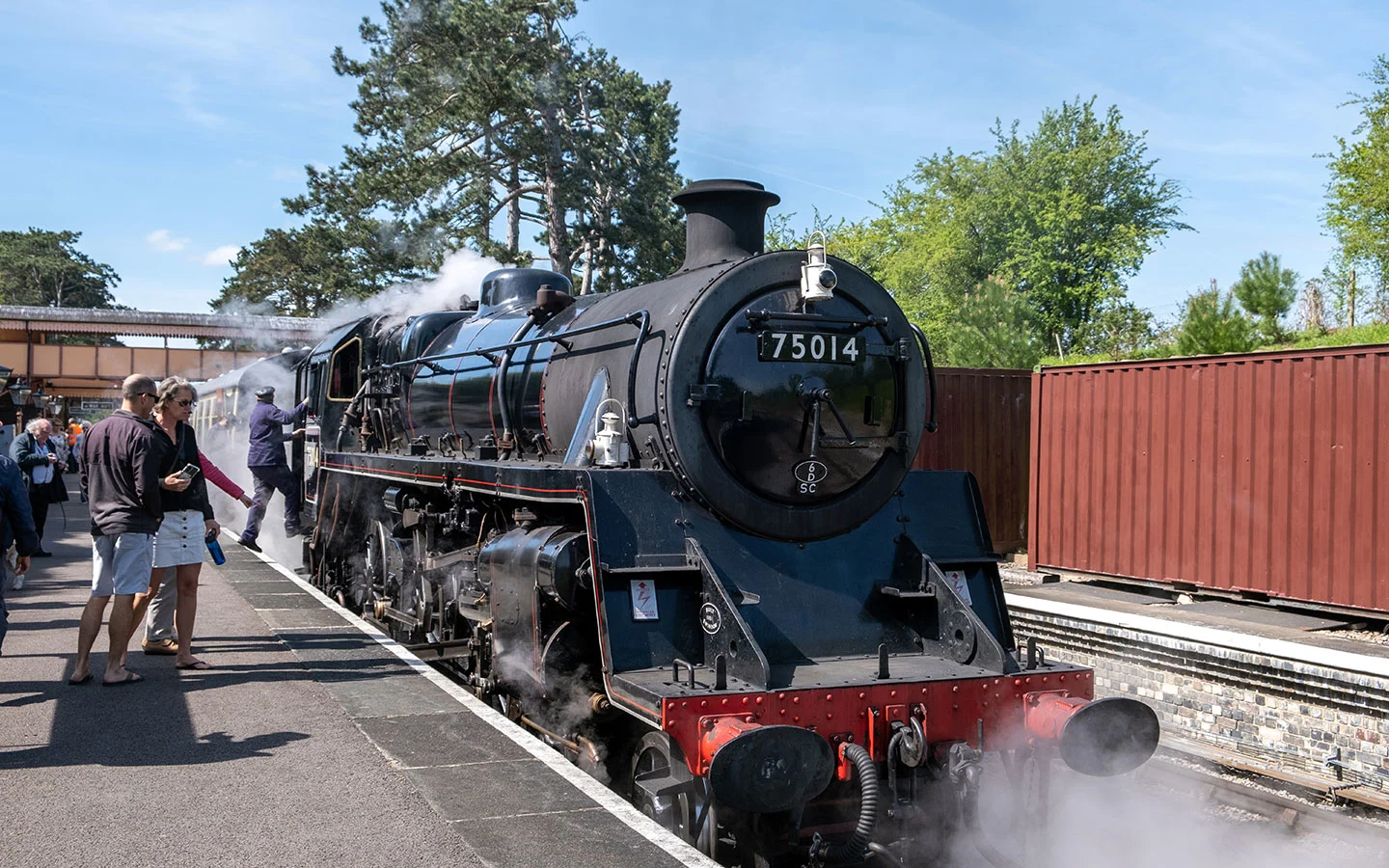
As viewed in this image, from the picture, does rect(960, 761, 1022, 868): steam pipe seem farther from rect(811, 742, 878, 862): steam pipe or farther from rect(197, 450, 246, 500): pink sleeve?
rect(197, 450, 246, 500): pink sleeve

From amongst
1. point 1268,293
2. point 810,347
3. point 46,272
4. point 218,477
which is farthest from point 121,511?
point 46,272

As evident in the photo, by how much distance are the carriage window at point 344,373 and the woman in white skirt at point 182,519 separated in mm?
3729

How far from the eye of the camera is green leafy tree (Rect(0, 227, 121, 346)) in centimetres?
Answer: 6600

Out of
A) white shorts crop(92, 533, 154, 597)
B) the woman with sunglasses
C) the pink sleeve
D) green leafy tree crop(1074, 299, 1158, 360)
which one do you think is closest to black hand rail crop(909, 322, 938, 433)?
the woman with sunglasses

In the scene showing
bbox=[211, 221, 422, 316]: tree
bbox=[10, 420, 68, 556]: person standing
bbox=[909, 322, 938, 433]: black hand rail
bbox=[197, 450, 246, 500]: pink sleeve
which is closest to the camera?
bbox=[909, 322, 938, 433]: black hand rail

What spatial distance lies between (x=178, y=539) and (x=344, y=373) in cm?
419

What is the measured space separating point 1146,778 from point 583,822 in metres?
→ 4.44

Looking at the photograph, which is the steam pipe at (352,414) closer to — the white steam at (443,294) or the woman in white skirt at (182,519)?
the white steam at (443,294)

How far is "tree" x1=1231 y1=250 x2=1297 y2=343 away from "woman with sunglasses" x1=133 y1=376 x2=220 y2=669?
914 inches

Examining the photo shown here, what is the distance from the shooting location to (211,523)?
6.85m

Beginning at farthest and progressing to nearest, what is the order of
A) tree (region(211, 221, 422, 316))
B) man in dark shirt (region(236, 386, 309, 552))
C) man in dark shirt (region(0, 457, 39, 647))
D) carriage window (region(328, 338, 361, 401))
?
1. tree (region(211, 221, 422, 316))
2. man in dark shirt (region(236, 386, 309, 552))
3. carriage window (region(328, 338, 361, 401))
4. man in dark shirt (region(0, 457, 39, 647))

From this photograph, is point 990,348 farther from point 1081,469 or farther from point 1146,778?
point 1146,778

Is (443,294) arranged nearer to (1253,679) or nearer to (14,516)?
(14,516)

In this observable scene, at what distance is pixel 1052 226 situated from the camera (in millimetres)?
44312
